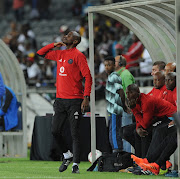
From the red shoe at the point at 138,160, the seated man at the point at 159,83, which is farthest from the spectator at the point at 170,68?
the red shoe at the point at 138,160

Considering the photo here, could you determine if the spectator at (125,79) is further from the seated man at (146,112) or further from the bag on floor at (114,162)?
the seated man at (146,112)

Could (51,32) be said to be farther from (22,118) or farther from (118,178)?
(118,178)

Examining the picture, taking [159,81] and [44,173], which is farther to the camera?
[159,81]

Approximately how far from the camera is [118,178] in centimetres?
862

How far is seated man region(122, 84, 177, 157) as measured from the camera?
9305mm

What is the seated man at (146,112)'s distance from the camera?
9305 mm

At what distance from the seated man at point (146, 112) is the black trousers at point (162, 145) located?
10.0 inches

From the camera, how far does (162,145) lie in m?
9.05

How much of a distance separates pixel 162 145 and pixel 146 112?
22.3 inches

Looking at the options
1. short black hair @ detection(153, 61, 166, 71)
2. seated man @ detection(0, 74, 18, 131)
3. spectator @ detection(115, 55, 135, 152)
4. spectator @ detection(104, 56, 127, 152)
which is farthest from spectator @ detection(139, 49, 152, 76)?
short black hair @ detection(153, 61, 166, 71)

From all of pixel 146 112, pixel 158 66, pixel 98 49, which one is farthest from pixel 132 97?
pixel 98 49

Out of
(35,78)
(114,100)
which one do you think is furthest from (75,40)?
(35,78)

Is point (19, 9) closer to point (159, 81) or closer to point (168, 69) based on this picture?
point (159, 81)

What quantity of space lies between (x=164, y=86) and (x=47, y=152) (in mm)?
3838
